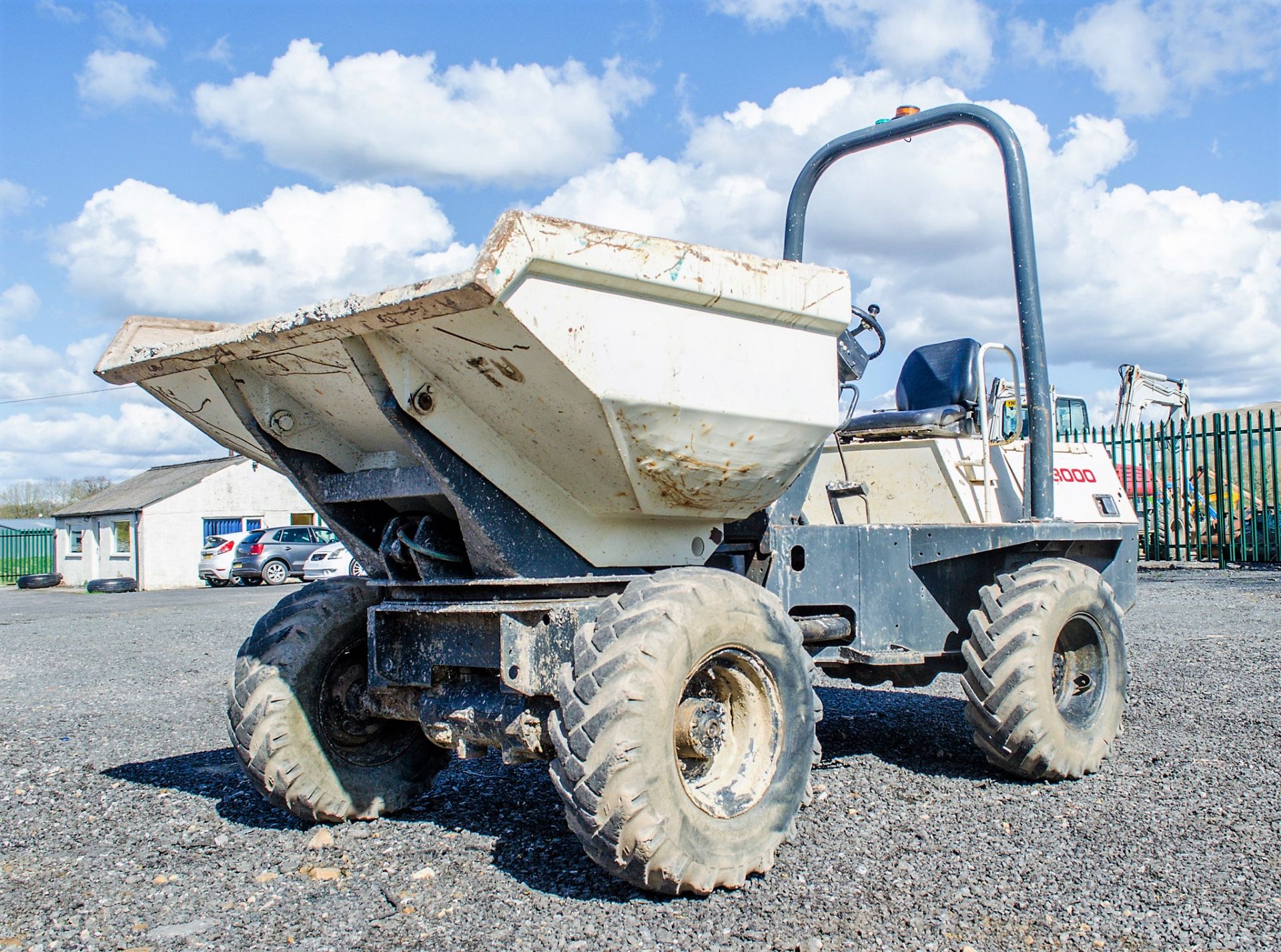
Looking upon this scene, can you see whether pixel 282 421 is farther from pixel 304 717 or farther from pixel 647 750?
pixel 647 750

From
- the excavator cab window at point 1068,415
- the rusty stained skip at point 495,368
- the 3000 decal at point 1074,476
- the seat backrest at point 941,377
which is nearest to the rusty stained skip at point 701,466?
the rusty stained skip at point 495,368

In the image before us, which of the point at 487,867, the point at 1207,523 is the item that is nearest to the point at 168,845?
the point at 487,867

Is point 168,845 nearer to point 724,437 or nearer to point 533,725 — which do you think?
point 533,725

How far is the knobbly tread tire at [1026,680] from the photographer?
483cm

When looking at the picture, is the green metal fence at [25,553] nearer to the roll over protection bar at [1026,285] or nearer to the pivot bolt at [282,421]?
the pivot bolt at [282,421]

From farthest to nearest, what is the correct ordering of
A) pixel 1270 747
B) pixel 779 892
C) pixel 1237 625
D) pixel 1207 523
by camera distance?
pixel 1207 523
pixel 1237 625
pixel 1270 747
pixel 779 892

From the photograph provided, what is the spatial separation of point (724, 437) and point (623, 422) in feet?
1.54

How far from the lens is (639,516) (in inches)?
165

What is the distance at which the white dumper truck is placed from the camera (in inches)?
131

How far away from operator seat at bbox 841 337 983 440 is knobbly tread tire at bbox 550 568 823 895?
2.42 meters

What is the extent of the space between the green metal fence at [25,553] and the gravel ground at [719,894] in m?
39.3

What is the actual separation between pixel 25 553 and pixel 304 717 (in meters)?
43.1

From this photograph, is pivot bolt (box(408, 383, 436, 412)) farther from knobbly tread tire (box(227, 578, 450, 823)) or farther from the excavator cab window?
the excavator cab window

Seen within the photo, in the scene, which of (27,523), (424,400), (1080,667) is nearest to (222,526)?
(27,523)
